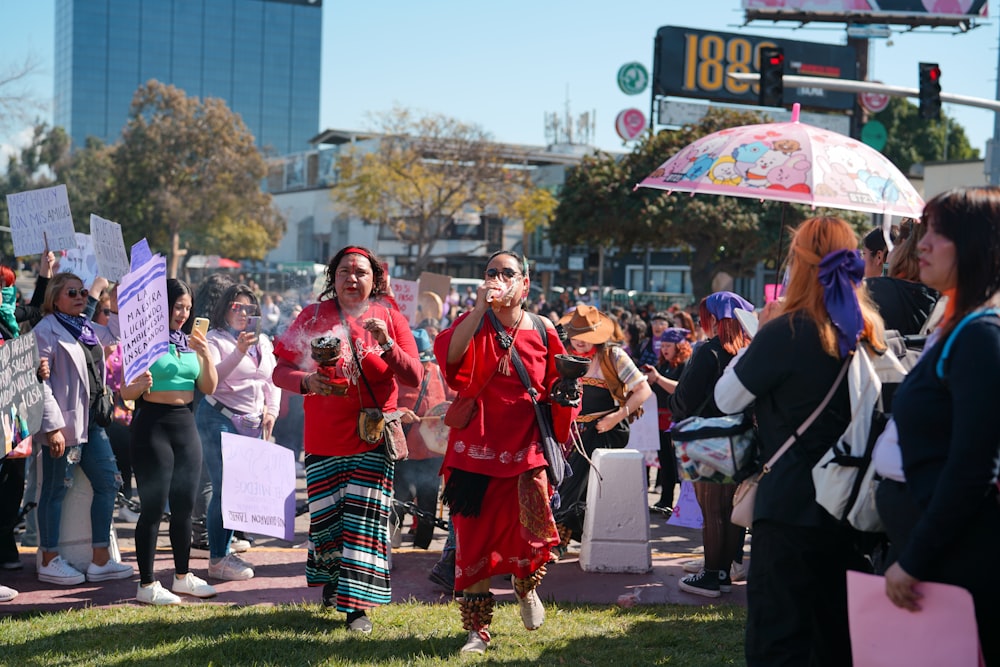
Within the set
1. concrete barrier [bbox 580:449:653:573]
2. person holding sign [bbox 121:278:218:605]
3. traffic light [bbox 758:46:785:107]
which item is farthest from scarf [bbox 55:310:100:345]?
traffic light [bbox 758:46:785:107]

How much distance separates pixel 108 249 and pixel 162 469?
160cm

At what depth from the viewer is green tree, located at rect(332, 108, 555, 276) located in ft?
161

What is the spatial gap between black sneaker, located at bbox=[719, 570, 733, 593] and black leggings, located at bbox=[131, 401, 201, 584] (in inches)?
129

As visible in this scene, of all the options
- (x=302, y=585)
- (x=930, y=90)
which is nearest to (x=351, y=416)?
(x=302, y=585)

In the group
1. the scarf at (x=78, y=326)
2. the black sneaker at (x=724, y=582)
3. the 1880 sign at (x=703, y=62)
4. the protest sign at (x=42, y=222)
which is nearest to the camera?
the scarf at (x=78, y=326)

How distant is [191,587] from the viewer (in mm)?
6238

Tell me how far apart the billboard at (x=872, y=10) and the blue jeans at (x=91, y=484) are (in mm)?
41880

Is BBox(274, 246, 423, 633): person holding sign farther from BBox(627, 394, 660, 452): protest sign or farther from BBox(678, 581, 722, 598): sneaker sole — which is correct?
BBox(627, 394, 660, 452): protest sign

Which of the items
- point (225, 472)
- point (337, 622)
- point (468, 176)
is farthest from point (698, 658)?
point (468, 176)

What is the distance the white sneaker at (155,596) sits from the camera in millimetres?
6016

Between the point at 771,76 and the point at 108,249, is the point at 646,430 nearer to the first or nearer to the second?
the point at 108,249

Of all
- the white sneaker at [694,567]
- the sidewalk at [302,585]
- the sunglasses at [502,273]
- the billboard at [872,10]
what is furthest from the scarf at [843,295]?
the billboard at [872,10]

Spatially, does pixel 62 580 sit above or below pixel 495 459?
below

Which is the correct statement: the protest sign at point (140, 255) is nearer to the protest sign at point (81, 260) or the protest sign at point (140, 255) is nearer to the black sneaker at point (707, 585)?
the protest sign at point (81, 260)
